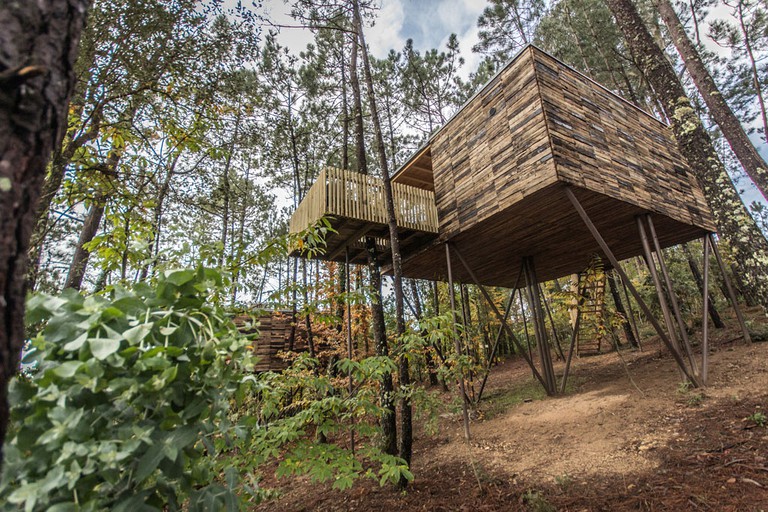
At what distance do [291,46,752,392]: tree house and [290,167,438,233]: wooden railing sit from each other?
2 centimetres

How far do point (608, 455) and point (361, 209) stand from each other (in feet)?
16.8

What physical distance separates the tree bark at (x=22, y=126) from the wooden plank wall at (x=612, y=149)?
525cm

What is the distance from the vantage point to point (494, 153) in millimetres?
6117

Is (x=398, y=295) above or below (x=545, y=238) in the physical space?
below

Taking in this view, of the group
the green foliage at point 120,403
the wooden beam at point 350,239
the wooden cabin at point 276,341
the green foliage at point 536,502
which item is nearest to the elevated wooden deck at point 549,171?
the wooden beam at point 350,239

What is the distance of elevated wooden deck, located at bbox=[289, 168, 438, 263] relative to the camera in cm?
636

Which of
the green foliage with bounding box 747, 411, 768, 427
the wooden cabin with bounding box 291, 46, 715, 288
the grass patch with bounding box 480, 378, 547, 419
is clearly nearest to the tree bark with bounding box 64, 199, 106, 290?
the wooden cabin with bounding box 291, 46, 715, 288

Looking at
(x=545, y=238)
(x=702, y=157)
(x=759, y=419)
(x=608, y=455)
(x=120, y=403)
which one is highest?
(x=702, y=157)

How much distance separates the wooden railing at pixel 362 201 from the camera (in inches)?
249

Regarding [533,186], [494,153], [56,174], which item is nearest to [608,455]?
[533,186]

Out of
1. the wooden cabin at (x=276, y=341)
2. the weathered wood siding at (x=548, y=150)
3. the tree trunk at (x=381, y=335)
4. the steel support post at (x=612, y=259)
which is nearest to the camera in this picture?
the tree trunk at (x=381, y=335)

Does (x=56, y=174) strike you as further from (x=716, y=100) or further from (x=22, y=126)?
(x=716, y=100)

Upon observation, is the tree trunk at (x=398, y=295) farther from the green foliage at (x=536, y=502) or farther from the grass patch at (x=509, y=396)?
the grass patch at (x=509, y=396)

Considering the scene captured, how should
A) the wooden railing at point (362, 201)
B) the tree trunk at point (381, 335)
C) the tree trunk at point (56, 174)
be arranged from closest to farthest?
the tree trunk at point (56, 174)
the tree trunk at point (381, 335)
the wooden railing at point (362, 201)
